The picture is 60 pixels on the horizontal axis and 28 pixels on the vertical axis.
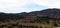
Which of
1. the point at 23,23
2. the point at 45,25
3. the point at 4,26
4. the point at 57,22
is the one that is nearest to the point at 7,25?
the point at 4,26

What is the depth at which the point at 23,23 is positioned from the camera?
959 centimetres

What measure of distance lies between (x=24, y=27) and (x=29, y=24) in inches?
12.4

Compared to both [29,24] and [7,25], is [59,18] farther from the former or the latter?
[7,25]

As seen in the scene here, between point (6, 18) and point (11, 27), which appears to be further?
point (6, 18)

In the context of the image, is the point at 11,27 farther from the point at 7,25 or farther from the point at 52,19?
the point at 52,19

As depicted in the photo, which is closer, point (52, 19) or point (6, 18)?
point (52, 19)

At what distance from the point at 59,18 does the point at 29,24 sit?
1.68 m

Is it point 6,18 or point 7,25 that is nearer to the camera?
point 7,25

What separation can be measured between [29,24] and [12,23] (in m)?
0.93

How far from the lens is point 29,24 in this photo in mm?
9578

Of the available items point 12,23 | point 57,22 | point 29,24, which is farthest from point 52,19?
point 12,23

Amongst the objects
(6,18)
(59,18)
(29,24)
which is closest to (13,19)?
(6,18)

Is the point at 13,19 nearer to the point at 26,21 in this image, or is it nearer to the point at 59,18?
the point at 26,21

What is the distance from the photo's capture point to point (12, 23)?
31.7ft
